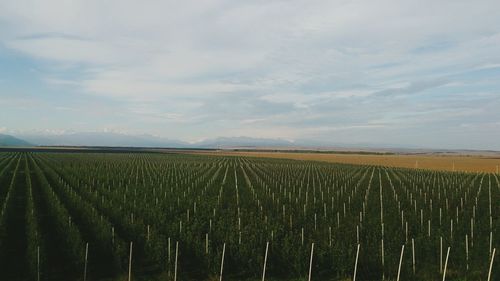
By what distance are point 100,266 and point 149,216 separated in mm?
5781

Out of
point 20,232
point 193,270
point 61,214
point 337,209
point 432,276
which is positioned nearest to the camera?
point 432,276

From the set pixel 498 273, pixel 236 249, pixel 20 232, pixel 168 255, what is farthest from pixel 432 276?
pixel 20 232

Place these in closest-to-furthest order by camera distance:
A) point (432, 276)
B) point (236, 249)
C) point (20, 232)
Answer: point (432, 276), point (236, 249), point (20, 232)

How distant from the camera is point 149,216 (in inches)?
681

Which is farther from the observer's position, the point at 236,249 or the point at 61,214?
the point at 61,214

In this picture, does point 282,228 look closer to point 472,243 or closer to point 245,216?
point 245,216

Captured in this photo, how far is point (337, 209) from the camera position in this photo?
1981 centimetres

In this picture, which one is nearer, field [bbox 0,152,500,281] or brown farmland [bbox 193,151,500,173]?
field [bbox 0,152,500,281]

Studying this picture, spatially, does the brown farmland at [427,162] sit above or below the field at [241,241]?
above

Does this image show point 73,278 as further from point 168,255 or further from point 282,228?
point 282,228

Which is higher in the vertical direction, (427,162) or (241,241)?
(427,162)

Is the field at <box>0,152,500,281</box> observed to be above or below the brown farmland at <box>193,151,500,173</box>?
below

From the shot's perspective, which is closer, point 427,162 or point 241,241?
point 241,241

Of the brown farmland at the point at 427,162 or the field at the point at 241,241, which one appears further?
the brown farmland at the point at 427,162
